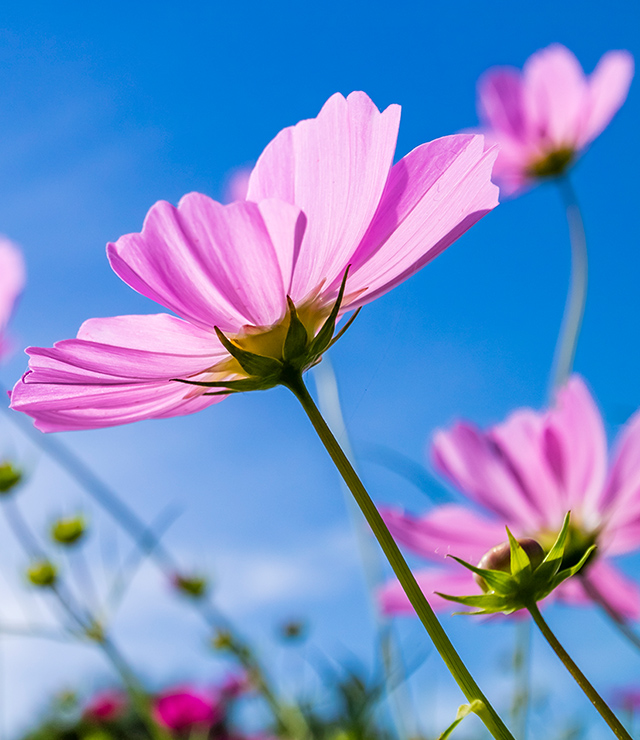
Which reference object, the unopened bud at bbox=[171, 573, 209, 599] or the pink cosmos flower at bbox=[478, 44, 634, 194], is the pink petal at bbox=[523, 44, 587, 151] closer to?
the pink cosmos flower at bbox=[478, 44, 634, 194]

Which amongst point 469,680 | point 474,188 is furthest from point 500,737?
point 474,188

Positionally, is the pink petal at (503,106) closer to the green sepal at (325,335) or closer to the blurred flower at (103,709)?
the green sepal at (325,335)

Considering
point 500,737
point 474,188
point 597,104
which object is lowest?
point 500,737

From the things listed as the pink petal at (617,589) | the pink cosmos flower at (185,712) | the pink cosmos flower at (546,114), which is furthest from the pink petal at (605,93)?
the pink cosmos flower at (185,712)

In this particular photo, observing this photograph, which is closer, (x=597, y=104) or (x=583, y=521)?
(x=583, y=521)

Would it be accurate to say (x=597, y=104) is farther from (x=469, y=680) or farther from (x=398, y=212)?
(x=469, y=680)

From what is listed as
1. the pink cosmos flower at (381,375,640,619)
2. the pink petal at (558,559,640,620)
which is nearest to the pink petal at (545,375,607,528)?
the pink cosmos flower at (381,375,640,619)
